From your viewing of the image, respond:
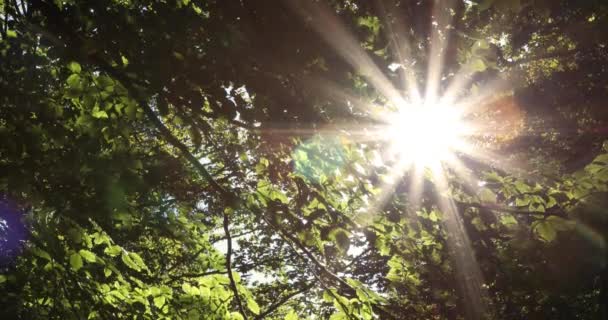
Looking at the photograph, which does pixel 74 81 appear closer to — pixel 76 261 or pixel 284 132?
pixel 76 261

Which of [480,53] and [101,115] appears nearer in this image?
[480,53]

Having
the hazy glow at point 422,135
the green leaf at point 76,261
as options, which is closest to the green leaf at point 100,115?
the green leaf at point 76,261

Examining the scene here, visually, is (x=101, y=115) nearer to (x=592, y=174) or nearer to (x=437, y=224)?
(x=437, y=224)

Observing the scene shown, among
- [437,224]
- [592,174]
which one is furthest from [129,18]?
[592,174]

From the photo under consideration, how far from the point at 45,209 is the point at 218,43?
97.7 inches

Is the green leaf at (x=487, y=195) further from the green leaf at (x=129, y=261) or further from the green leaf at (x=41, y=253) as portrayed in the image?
the green leaf at (x=41, y=253)

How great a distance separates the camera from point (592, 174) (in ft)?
8.77

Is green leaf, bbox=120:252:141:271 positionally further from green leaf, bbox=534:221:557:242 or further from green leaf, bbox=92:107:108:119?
green leaf, bbox=534:221:557:242

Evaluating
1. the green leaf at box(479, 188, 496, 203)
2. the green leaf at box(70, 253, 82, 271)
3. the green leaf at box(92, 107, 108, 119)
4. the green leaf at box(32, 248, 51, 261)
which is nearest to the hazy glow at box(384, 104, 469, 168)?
the green leaf at box(479, 188, 496, 203)

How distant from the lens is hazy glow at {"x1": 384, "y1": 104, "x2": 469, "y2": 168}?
288 cm

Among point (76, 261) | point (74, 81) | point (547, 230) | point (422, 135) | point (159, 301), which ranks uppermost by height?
point (74, 81)

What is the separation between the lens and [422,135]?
3.12m

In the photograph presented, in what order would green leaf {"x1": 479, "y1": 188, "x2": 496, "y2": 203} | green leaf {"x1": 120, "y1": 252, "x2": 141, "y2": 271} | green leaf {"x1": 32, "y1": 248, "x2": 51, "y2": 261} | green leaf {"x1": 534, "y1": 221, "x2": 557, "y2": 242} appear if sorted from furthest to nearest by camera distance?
green leaf {"x1": 120, "y1": 252, "x2": 141, "y2": 271} < green leaf {"x1": 32, "y1": 248, "x2": 51, "y2": 261} < green leaf {"x1": 479, "y1": 188, "x2": 496, "y2": 203} < green leaf {"x1": 534, "y1": 221, "x2": 557, "y2": 242}

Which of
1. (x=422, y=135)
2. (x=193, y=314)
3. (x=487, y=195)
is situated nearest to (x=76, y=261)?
(x=193, y=314)
